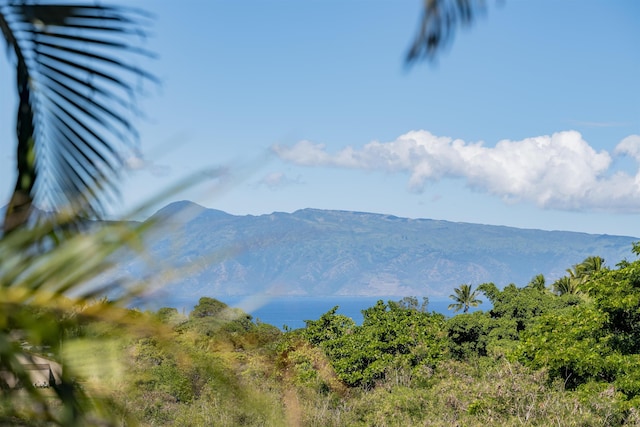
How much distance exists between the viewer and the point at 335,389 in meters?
17.7

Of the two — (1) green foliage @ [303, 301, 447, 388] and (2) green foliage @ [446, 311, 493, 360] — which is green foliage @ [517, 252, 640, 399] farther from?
(2) green foliage @ [446, 311, 493, 360]

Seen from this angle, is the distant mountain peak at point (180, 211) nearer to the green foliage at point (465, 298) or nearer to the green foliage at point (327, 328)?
the green foliage at point (327, 328)

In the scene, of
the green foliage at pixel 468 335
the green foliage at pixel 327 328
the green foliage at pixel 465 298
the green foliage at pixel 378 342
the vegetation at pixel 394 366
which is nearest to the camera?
the vegetation at pixel 394 366

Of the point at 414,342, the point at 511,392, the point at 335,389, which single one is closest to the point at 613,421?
the point at 511,392

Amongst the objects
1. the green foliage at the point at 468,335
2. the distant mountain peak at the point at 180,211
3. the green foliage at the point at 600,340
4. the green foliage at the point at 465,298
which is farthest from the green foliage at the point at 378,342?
the green foliage at the point at 465,298

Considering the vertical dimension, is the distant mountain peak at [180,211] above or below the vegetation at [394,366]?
above

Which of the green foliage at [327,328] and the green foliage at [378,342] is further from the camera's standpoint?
the green foliage at [327,328]

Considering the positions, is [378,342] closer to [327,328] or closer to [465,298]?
[327,328]

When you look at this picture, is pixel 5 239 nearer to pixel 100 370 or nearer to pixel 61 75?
pixel 100 370

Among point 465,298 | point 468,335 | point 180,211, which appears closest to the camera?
point 180,211

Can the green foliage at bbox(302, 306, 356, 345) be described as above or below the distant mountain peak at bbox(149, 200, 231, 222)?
below

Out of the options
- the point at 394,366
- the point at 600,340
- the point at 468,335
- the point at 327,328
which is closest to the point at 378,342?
the point at 394,366

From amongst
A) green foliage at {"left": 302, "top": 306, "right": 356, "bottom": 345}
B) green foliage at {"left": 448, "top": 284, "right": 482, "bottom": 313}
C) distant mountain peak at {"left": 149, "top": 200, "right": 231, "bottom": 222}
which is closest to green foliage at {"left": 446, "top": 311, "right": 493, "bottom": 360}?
green foliage at {"left": 302, "top": 306, "right": 356, "bottom": 345}

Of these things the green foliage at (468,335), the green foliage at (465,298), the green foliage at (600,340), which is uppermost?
the green foliage at (600,340)
